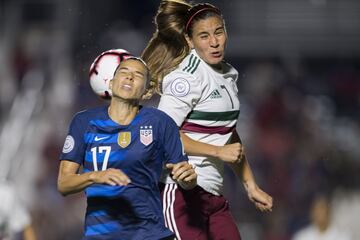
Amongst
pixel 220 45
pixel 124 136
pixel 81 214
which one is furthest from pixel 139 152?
pixel 81 214

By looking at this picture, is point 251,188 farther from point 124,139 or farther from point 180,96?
point 124,139

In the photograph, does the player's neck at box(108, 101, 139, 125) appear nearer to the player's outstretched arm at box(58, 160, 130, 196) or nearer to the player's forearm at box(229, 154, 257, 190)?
the player's outstretched arm at box(58, 160, 130, 196)

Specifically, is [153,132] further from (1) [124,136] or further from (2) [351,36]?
(2) [351,36]

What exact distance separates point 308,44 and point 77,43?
10.8 ft

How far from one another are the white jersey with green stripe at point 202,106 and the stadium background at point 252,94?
5534mm

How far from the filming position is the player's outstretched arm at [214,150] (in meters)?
6.66

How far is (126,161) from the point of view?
20.7 feet

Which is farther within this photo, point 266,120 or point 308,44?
point 308,44

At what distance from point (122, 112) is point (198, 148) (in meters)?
0.61

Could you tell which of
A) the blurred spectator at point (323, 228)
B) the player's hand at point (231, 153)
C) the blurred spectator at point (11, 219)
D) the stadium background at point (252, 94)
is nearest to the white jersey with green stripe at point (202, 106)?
the player's hand at point (231, 153)

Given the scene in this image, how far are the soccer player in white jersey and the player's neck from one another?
47 cm

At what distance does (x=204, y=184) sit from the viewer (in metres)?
7.05

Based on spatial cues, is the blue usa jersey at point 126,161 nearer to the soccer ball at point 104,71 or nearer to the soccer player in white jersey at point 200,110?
the soccer player in white jersey at point 200,110

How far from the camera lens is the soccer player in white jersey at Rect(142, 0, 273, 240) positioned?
6914 millimetres
